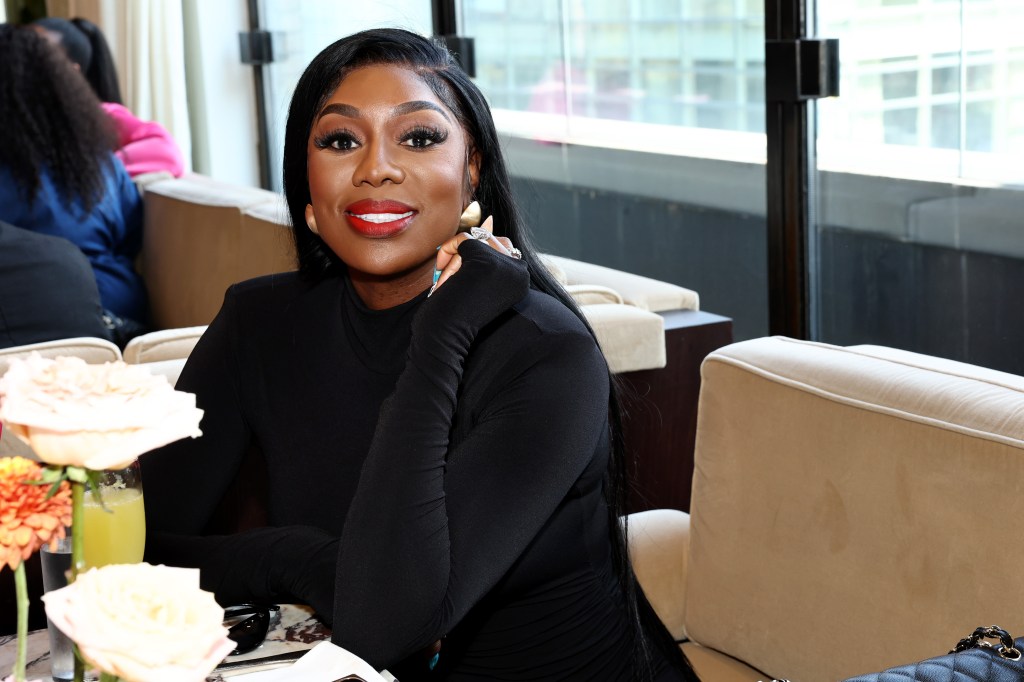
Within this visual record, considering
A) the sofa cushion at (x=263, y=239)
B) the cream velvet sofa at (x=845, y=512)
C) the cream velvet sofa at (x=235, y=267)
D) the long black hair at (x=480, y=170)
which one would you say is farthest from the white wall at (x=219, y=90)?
the cream velvet sofa at (x=845, y=512)

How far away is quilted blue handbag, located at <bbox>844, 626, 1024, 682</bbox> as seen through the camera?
842 millimetres

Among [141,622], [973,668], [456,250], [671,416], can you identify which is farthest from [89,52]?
[141,622]

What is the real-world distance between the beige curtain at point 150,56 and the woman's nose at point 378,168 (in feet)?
13.2

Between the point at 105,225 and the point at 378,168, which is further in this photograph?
the point at 105,225

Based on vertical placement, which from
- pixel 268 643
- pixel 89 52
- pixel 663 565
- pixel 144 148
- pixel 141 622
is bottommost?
pixel 663 565

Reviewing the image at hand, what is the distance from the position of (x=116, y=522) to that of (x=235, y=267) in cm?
252

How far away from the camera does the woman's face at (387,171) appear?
1305 mm

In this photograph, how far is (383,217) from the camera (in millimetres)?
1304

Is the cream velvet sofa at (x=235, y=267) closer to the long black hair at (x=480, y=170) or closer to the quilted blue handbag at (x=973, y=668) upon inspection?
the long black hair at (x=480, y=170)

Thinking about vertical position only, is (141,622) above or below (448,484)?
above

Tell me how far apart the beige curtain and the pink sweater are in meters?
0.81

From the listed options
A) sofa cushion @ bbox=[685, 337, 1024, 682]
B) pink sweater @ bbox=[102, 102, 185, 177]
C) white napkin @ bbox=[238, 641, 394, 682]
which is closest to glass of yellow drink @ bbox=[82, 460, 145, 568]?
white napkin @ bbox=[238, 641, 394, 682]

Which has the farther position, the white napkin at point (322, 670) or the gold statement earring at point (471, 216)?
the gold statement earring at point (471, 216)

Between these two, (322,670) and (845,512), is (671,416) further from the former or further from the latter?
(322,670)
